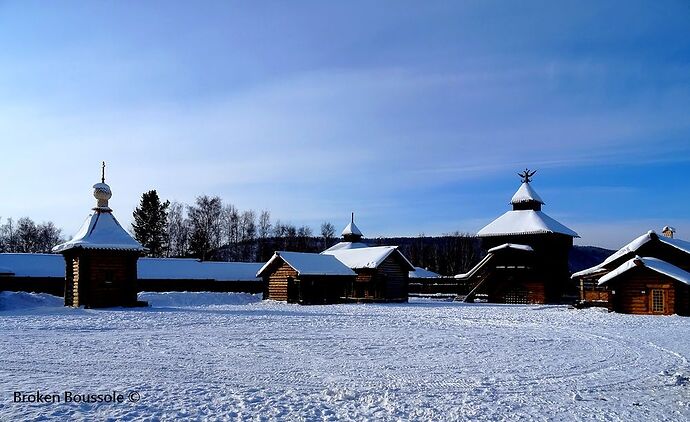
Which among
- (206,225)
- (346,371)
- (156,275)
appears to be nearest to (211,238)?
(206,225)

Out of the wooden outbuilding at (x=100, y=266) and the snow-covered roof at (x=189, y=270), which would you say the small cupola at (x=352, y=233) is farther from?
the wooden outbuilding at (x=100, y=266)

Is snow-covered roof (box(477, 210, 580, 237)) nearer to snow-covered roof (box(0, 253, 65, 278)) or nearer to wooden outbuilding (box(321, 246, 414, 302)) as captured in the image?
wooden outbuilding (box(321, 246, 414, 302))

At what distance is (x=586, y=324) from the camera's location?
23922 mm

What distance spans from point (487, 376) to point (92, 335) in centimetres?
1210

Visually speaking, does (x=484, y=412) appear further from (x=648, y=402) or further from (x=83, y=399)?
(x=83, y=399)

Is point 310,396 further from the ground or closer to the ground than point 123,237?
closer to the ground

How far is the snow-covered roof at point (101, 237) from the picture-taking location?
31.7 metres

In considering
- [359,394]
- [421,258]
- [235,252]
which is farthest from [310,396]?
[421,258]

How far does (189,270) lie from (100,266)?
18296mm

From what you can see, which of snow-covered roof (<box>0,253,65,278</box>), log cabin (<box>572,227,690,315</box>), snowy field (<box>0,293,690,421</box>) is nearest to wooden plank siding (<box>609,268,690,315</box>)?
log cabin (<box>572,227,690,315</box>)

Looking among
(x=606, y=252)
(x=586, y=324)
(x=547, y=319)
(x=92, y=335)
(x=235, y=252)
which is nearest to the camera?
(x=92, y=335)

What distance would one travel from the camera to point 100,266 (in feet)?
104

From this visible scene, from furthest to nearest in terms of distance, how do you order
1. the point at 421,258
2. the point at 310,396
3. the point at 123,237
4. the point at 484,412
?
the point at 421,258, the point at 123,237, the point at 310,396, the point at 484,412

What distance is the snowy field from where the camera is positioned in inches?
365
